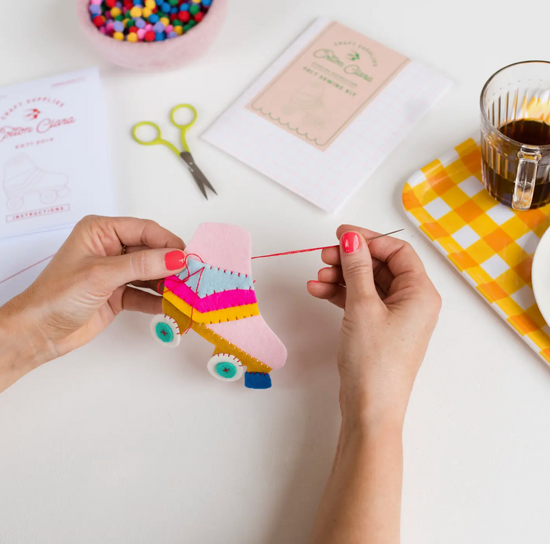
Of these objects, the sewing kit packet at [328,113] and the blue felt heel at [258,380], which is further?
the sewing kit packet at [328,113]

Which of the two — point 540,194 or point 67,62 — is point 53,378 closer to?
point 67,62

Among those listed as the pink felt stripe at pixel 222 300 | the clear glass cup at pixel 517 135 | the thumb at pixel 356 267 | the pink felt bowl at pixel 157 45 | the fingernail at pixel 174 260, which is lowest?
the pink felt stripe at pixel 222 300

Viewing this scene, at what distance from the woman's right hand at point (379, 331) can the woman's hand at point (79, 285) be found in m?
0.23

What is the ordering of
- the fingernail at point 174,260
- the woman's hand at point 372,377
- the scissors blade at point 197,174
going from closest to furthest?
the woman's hand at point 372,377, the fingernail at point 174,260, the scissors blade at point 197,174

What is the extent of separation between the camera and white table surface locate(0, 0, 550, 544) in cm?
67

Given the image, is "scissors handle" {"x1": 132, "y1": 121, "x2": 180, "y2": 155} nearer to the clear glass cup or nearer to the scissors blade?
the scissors blade

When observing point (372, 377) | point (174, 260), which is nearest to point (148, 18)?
point (174, 260)

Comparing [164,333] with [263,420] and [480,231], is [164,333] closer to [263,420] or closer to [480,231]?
[263,420]

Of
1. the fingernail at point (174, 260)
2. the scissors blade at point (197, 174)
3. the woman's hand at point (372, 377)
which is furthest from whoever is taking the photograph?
the scissors blade at point (197, 174)

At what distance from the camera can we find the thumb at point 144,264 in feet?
2.27

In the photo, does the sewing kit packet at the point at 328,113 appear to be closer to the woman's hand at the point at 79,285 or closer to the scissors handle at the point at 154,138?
the scissors handle at the point at 154,138

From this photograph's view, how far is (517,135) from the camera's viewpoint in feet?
2.67

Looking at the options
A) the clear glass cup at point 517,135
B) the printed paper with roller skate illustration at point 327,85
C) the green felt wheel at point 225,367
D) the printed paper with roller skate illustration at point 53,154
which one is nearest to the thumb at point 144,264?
the green felt wheel at point 225,367

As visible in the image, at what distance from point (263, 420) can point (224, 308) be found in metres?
0.16
